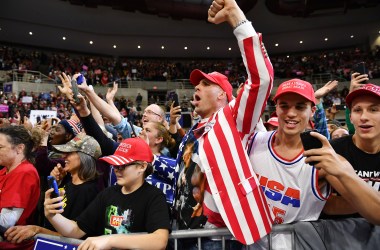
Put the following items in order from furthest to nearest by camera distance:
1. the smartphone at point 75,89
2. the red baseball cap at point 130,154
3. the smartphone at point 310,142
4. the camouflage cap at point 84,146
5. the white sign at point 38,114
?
1. the white sign at point 38,114
2. the smartphone at point 75,89
3. the camouflage cap at point 84,146
4. the red baseball cap at point 130,154
5. the smartphone at point 310,142

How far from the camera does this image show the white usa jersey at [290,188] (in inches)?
69.1

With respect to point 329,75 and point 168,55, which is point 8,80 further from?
point 329,75

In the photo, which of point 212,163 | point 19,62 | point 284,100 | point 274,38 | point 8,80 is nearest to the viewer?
point 212,163

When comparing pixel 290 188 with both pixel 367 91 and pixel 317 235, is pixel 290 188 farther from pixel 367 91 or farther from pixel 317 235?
pixel 367 91

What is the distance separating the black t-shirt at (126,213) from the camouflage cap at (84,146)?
0.72 m

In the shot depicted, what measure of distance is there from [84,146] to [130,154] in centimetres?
78

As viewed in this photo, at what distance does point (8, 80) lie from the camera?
18.2m

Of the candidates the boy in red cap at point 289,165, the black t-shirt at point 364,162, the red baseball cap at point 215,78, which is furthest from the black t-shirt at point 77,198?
the black t-shirt at point 364,162

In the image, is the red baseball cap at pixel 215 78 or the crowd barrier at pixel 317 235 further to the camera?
the red baseball cap at pixel 215 78

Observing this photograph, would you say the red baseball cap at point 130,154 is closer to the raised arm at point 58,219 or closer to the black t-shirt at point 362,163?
the raised arm at point 58,219

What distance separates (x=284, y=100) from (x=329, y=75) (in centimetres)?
2139

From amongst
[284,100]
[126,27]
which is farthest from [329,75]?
[284,100]

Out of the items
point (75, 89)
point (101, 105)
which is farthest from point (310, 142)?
point (101, 105)

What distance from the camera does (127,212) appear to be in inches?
75.7
